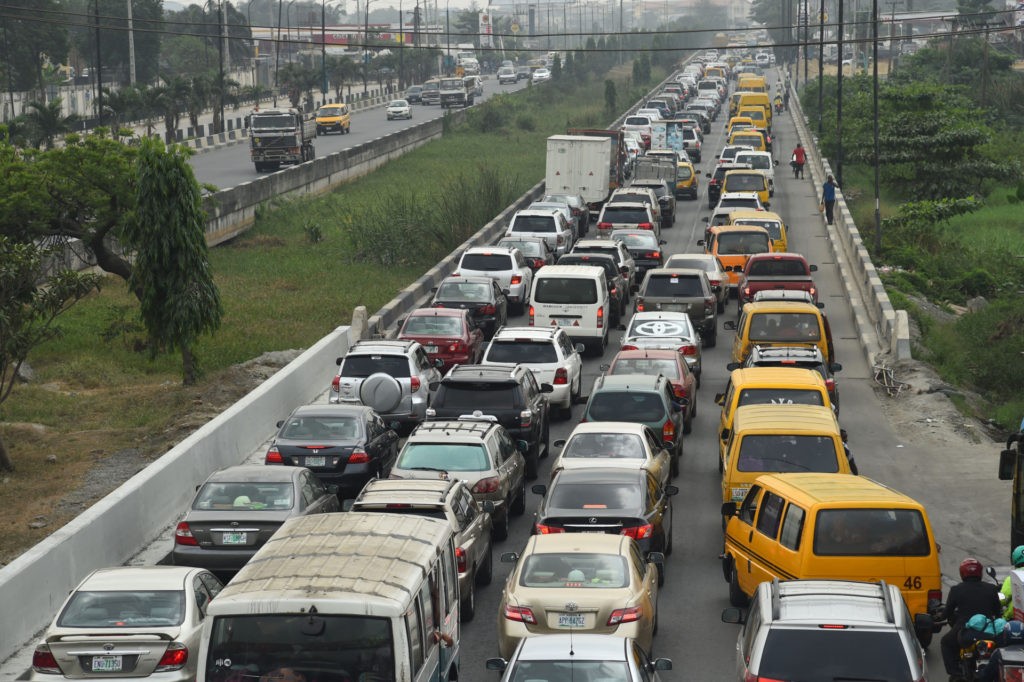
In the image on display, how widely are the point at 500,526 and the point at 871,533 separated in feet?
18.4

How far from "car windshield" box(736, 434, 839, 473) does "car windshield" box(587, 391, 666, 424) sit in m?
3.49

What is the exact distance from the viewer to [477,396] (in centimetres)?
2114

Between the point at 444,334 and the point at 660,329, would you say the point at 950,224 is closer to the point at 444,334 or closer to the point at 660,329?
the point at 660,329

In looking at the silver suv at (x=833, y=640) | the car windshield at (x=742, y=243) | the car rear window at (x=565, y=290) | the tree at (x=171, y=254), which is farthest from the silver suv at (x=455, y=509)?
the car windshield at (x=742, y=243)

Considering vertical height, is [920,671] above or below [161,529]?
above

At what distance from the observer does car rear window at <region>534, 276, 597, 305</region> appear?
29.1m

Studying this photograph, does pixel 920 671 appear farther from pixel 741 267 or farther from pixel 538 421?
pixel 741 267

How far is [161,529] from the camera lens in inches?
769

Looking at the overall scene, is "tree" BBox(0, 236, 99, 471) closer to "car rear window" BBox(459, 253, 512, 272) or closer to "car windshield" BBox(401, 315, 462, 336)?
"car windshield" BBox(401, 315, 462, 336)

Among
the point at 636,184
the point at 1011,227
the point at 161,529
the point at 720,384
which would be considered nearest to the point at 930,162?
the point at 1011,227

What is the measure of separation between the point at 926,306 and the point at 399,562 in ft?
107

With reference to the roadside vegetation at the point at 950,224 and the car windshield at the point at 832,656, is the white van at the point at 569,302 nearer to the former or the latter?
the roadside vegetation at the point at 950,224

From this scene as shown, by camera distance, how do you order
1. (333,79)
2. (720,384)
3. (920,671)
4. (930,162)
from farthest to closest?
1. (333,79)
2. (930,162)
3. (720,384)
4. (920,671)

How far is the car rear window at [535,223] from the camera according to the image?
40375 millimetres
